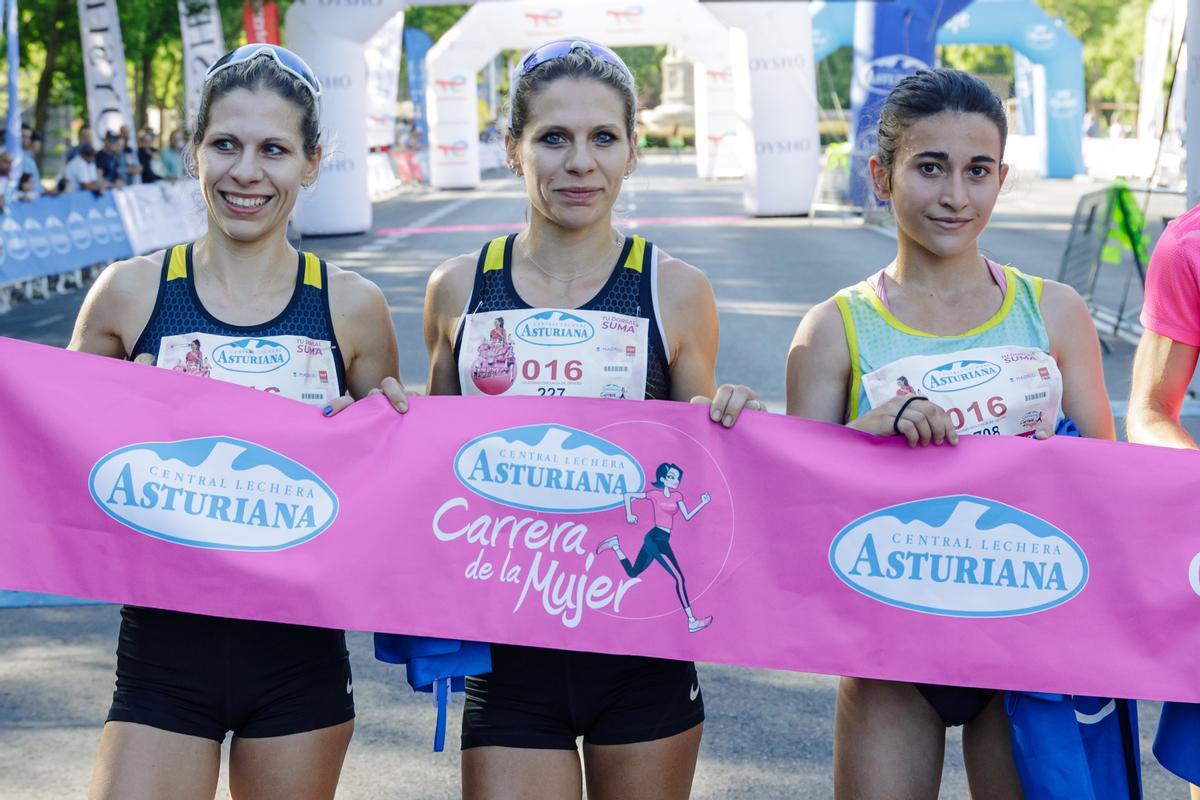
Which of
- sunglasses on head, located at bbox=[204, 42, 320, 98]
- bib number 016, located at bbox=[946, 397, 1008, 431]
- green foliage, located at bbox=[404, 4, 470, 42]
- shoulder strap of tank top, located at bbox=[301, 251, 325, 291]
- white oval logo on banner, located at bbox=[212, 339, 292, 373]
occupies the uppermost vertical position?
green foliage, located at bbox=[404, 4, 470, 42]

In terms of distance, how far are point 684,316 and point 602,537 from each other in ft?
1.73

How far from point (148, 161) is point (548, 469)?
73.1 ft

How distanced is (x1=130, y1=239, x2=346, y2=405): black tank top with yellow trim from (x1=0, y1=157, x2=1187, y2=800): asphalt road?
0.64 metres

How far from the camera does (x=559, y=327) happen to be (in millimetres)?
3104

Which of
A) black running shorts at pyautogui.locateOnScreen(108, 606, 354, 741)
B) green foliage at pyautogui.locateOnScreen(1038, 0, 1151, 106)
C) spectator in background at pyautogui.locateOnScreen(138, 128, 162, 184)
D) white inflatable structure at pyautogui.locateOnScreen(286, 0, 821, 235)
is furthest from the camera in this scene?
green foliage at pyautogui.locateOnScreen(1038, 0, 1151, 106)

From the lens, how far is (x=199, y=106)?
321cm

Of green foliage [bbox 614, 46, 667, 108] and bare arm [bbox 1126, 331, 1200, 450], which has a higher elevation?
green foliage [bbox 614, 46, 667, 108]

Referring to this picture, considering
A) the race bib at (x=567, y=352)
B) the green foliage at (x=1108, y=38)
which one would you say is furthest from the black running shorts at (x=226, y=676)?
the green foliage at (x=1108, y=38)

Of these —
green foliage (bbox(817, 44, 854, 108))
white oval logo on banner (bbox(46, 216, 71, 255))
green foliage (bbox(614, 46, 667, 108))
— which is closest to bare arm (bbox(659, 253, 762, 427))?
white oval logo on banner (bbox(46, 216, 71, 255))

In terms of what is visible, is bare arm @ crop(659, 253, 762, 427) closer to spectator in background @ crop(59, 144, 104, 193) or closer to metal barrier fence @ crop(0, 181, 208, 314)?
metal barrier fence @ crop(0, 181, 208, 314)

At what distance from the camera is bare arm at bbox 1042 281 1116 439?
3041 mm

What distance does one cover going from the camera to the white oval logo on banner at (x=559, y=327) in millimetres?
3098

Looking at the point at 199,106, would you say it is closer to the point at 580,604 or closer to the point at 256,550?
the point at 256,550

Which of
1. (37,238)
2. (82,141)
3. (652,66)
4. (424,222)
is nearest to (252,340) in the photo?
(37,238)
